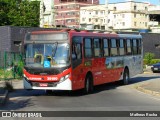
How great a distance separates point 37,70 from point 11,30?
21.5 meters

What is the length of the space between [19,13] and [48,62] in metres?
61.1

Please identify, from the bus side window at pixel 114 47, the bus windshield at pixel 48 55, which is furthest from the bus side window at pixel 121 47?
the bus windshield at pixel 48 55

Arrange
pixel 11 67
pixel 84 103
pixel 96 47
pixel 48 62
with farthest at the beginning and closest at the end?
pixel 11 67 → pixel 96 47 → pixel 48 62 → pixel 84 103

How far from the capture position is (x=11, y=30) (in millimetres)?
40156

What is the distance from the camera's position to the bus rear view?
1894cm

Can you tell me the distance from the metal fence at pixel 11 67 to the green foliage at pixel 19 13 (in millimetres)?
44054

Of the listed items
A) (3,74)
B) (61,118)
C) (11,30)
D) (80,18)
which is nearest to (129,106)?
(61,118)

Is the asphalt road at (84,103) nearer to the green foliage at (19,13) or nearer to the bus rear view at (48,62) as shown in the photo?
the bus rear view at (48,62)

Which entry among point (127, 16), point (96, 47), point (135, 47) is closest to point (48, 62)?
point (96, 47)

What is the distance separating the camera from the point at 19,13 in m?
79.0

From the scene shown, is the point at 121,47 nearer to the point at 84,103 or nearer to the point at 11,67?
the point at 84,103

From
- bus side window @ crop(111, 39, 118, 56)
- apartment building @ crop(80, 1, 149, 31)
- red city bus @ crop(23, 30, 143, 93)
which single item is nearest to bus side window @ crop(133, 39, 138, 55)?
bus side window @ crop(111, 39, 118, 56)

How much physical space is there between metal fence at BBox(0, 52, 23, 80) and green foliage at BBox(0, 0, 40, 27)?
145 ft

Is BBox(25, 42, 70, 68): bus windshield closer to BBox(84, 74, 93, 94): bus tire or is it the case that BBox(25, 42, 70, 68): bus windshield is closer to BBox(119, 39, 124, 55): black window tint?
BBox(84, 74, 93, 94): bus tire
